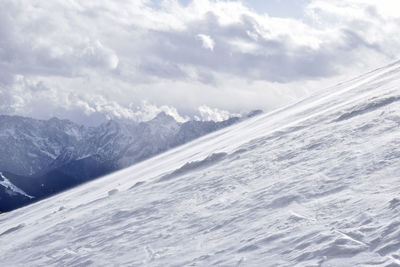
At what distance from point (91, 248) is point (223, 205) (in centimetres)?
539

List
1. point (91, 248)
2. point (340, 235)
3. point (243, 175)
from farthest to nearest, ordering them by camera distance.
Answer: point (243, 175) → point (91, 248) → point (340, 235)

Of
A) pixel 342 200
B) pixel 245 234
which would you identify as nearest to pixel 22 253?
pixel 245 234

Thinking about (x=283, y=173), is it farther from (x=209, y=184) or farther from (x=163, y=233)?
(x=163, y=233)

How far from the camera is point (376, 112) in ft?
77.0

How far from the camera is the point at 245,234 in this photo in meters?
13.6

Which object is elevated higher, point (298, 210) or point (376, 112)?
point (376, 112)

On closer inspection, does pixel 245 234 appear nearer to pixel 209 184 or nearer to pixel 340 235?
pixel 340 235

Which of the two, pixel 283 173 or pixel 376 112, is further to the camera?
pixel 376 112

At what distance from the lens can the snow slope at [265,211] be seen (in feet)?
37.8

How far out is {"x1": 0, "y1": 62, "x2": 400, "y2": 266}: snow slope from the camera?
11.5 m

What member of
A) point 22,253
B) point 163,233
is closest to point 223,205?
point 163,233

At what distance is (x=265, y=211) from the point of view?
1509 cm

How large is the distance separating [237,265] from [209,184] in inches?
378

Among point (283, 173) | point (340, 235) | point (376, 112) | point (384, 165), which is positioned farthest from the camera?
point (376, 112)
